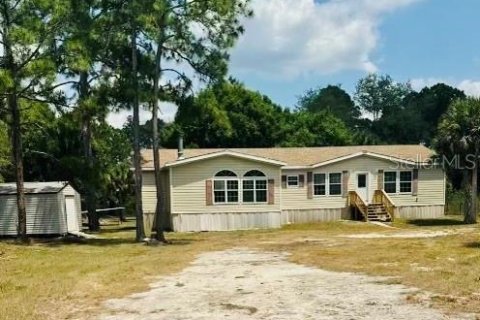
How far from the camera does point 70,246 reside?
76.5 ft

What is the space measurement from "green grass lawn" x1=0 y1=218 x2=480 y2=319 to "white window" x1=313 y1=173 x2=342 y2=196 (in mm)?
6599

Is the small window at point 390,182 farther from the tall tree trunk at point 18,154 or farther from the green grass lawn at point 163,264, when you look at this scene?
the tall tree trunk at point 18,154

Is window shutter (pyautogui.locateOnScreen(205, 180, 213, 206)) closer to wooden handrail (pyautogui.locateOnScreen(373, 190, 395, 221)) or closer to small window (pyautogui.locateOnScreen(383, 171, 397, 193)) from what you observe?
wooden handrail (pyautogui.locateOnScreen(373, 190, 395, 221))

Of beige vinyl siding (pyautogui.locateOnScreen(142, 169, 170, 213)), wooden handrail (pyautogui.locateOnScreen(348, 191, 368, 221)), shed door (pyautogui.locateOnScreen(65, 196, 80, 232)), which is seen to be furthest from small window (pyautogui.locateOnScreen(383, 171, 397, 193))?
shed door (pyautogui.locateOnScreen(65, 196, 80, 232))

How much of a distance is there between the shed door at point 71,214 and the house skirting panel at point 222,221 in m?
4.90

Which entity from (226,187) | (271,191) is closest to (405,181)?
(271,191)

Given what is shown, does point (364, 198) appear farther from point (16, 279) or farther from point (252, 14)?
point (16, 279)

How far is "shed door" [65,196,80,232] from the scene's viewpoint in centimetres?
2937

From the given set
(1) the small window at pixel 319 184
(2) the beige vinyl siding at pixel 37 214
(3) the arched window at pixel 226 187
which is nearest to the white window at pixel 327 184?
(1) the small window at pixel 319 184

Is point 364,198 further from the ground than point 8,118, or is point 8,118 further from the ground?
point 8,118

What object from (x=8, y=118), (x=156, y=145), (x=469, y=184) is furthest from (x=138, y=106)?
(x=469, y=184)

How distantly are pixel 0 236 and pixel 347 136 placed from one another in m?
38.1

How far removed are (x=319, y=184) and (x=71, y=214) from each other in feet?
42.5

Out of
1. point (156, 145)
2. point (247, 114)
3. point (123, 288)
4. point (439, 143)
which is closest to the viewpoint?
point (123, 288)
